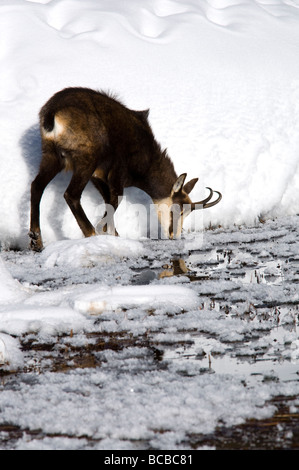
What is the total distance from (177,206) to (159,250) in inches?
50.8

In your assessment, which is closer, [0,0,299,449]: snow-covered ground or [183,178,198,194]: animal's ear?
[0,0,299,449]: snow-covered ground

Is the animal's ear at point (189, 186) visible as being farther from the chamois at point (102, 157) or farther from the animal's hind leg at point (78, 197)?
the animal's hind leg at point (78, 197)

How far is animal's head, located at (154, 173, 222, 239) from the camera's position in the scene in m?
7.82

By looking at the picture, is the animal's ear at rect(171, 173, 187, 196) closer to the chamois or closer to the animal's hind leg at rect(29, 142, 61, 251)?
the chamois

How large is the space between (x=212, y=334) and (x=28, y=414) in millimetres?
1317

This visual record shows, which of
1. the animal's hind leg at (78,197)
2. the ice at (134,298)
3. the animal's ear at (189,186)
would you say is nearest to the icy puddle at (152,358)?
the ice at (134,298)

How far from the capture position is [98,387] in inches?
104

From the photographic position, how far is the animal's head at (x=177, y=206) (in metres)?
7.82

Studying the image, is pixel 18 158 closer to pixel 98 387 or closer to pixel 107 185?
pixel 107 185

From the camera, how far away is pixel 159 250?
6852 mm

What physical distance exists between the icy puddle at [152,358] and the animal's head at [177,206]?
7.33 feet

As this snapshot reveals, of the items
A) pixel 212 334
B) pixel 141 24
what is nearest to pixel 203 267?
pixel 212 334

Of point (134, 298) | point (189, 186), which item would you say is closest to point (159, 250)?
point (189, 186)

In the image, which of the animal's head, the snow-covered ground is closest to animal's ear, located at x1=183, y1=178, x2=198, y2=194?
the animal's head
